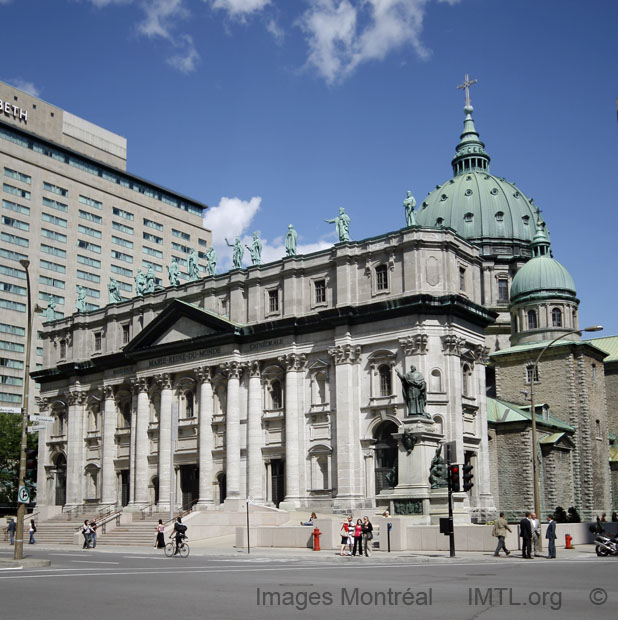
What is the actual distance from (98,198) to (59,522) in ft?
196

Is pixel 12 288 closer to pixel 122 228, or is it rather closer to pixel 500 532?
pixel 122 228

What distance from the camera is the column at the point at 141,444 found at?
68.9 metres

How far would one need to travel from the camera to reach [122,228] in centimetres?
12350

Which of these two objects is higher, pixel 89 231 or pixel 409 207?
pixel 89 231

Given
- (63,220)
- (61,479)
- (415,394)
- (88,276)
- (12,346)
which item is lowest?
(61,479)

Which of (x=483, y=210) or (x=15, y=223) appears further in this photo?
(x=15, y=223)

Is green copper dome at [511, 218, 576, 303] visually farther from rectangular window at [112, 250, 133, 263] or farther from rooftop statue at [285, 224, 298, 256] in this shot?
rectangular window at [112, 250, 133, 263]

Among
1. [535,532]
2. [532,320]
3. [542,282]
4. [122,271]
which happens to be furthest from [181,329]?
[122,271]

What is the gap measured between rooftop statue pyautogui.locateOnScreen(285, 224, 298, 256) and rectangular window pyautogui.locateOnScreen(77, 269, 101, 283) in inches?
2329

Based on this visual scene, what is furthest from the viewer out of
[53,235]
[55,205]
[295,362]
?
[55,205]

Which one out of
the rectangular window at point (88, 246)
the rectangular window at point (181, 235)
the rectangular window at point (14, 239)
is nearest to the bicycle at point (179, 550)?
the rectangular window at point (14, 239)

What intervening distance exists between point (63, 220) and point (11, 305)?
1427 centimetres

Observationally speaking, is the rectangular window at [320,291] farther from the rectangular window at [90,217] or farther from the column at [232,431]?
the rectangular window at [90,217]

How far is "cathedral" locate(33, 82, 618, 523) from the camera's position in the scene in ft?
188
